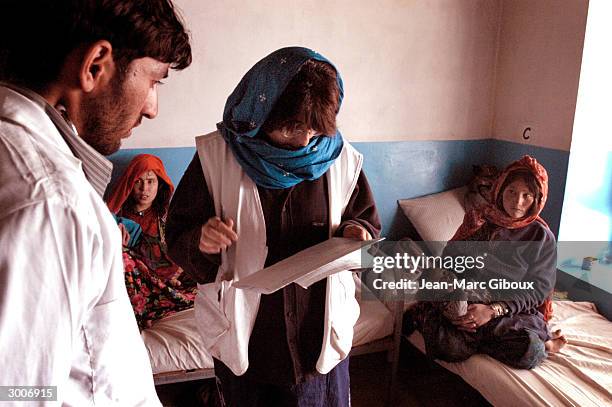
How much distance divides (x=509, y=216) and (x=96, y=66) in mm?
2035

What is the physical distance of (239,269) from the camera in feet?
4.60

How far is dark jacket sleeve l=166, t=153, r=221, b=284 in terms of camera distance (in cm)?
140

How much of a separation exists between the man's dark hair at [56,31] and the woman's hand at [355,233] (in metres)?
0.80

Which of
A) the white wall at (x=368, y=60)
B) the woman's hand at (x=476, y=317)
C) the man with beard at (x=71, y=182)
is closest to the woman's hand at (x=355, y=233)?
the man with beard at (x=71, y=182)

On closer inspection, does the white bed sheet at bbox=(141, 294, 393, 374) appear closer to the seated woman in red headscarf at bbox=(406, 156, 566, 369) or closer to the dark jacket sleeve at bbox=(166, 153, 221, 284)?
the seated woman in red headscarf at bbox=(406, 156, 566, 369)

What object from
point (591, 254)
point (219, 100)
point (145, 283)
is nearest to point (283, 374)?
point (145, 283)

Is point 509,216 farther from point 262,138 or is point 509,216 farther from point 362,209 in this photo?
point 262,138

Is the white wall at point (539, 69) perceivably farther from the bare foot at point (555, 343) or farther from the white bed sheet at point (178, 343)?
the white bed sheet at point (178, 343)

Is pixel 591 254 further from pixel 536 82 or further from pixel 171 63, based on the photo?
pixel 171 63

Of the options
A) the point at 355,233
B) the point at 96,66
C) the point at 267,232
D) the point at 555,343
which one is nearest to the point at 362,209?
the point at 355,233

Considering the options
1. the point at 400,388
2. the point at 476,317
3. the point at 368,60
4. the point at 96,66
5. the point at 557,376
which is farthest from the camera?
the point at 368,60

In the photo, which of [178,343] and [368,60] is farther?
[368,60]

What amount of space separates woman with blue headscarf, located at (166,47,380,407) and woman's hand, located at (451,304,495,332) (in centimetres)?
105

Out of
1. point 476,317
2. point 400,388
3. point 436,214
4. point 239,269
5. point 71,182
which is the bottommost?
point 400,388
